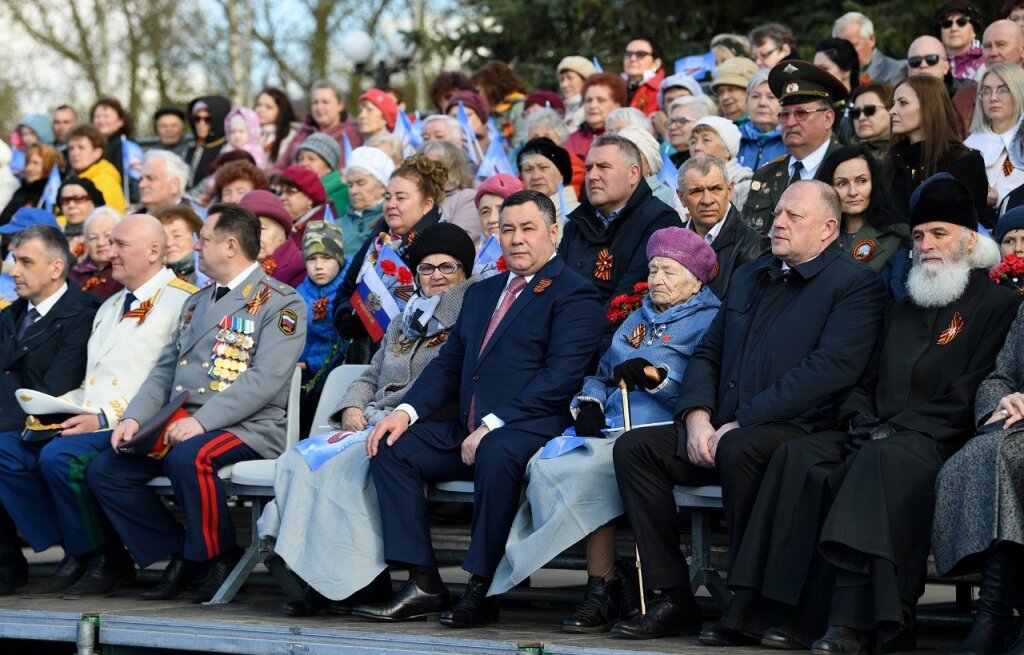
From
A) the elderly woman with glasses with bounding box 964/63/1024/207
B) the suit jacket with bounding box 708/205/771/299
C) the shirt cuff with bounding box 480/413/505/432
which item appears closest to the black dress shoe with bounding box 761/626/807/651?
the shirt cuff with bounding box 480/413/505/432

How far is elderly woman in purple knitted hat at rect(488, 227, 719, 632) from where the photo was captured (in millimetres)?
6070

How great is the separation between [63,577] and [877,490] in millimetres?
4416

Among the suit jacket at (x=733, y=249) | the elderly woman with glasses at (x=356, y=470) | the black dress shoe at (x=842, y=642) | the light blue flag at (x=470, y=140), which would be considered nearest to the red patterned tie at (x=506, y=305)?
the elderly woman with glasses at (x=356, y=470)

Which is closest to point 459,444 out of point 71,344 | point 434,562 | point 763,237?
point 434,562

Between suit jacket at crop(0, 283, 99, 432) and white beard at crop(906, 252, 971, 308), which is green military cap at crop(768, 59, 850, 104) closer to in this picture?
white beard at crop(906, 252, 971, 308)

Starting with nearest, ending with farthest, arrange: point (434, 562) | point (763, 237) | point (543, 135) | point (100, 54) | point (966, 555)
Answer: point (966, 555) < point (434, 562) < point (763, 237) < point (543, 135) < point (100, 54)

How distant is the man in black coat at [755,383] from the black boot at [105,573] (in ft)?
10.3

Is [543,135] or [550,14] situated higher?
[550,14]

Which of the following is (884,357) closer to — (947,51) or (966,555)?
(966,555)

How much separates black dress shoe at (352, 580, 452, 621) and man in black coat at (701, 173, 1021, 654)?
1414 millimetres

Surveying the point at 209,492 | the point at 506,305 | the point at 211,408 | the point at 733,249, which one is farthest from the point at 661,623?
the point at 211,408

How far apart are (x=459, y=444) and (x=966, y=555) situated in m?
2.34

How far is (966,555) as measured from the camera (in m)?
5.28

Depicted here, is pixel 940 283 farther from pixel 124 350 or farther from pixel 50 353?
pixel 50 353
